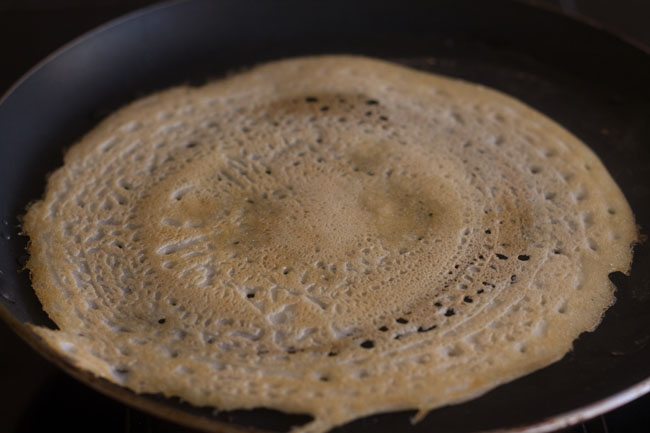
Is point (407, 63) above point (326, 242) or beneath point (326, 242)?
above

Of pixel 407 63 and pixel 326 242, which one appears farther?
pixel 407 63

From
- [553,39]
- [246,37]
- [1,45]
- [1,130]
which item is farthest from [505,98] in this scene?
[1,45]

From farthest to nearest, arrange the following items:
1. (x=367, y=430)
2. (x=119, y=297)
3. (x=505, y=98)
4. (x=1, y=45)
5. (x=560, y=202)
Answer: (x=1, y=45) < (x=505, y=98) < (x=560, y=202) < (x=119, y=297) < (x=367, y=430)

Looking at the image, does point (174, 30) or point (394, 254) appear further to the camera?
point (174, 30)

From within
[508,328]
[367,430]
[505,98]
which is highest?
[505,98]

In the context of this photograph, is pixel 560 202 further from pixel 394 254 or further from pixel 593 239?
pixel 394 254

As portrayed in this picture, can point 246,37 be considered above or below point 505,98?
above

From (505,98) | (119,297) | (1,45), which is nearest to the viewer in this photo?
(119,297)

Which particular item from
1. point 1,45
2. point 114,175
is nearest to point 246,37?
point 114,175
